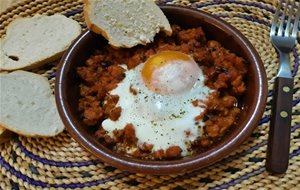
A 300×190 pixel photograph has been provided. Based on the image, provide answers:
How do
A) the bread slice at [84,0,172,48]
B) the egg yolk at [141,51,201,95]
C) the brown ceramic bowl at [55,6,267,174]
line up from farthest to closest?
the bread slice at [84,0,172,48] → the egg yolk at [141,51,201,95] → the brown ceramic bowl at [55,6,267,174]

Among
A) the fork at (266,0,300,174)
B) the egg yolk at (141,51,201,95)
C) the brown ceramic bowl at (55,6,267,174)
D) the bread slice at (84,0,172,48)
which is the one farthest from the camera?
the bread slice at (84,0,172,48)

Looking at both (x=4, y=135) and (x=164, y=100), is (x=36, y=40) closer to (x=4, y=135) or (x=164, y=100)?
(x=4, y=135)

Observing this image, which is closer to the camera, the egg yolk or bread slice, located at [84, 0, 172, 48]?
the egg yolk

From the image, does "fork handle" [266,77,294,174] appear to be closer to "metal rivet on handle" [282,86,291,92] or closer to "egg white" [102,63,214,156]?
"metal rivet on handle" [282,86,291,92]

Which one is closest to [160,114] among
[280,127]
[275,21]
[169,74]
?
[169,74]

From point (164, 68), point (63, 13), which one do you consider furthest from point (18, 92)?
point (164, 68)

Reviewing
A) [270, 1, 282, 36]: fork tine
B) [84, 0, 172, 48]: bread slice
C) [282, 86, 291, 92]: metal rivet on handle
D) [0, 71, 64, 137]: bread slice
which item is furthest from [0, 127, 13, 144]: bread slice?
[270, 1, 282, 36]: fork tine
